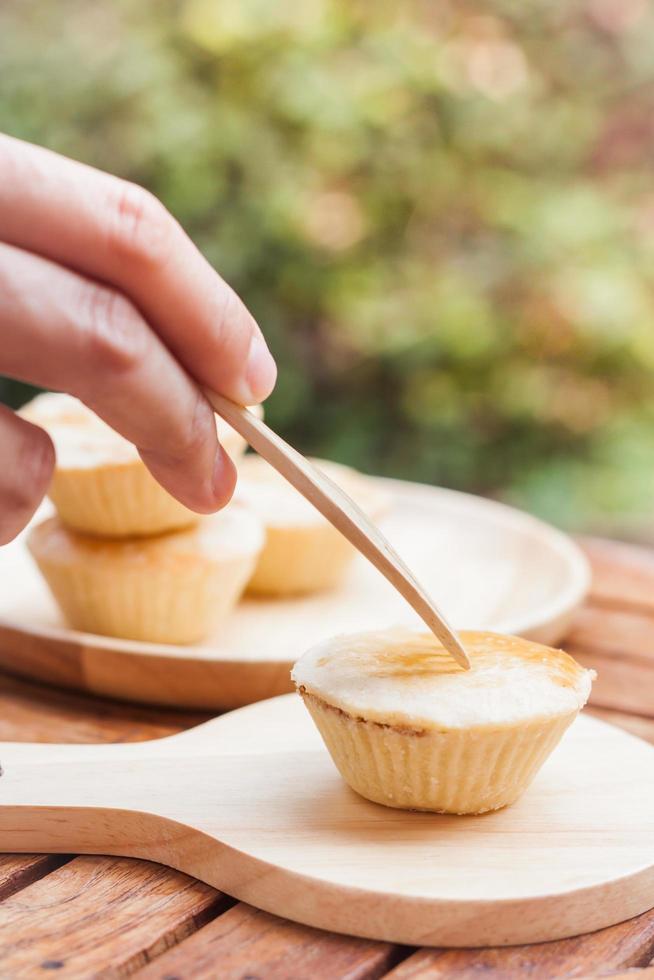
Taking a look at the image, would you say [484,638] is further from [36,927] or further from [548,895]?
[36,927]

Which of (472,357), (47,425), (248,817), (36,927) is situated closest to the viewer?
(36,927)

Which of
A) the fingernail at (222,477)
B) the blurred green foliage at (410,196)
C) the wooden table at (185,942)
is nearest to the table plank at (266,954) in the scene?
the wooden table at (185,942)

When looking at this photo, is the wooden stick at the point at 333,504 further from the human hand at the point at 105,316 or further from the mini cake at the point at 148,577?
the mini cake at the point at 148,577

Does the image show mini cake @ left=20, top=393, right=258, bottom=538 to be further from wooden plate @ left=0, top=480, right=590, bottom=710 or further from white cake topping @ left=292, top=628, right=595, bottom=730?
white cake topping @ left=292, top=628, right=595, bottom=730

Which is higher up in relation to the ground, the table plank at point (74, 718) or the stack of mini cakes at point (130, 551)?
the stack of mini cakes at point (130, 551)

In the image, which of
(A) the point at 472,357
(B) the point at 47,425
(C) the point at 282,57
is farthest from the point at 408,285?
(B) the point at 47,425

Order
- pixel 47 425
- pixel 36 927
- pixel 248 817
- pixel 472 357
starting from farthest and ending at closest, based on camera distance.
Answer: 1. pixel 472 357
2. pixel 47 425
3. pixel 248 817
4. pixel 36 927

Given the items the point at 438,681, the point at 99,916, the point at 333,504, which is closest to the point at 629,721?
the point at 438,681
